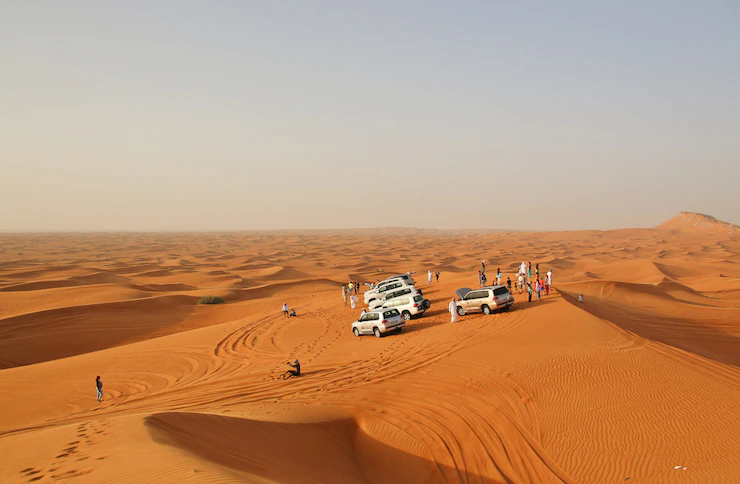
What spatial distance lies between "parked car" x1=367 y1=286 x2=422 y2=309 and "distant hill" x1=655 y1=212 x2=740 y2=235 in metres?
145

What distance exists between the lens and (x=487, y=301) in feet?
71.7

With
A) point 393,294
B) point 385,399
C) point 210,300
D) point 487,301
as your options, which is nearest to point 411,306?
point 393,294

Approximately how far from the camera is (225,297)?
133ft

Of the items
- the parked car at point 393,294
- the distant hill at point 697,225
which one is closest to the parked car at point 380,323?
the parked car at point 393,294

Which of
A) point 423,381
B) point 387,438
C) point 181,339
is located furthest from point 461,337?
point 181,339

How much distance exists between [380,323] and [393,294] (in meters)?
5.55

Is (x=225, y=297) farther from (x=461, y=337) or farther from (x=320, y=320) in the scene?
(x=461, y=337)

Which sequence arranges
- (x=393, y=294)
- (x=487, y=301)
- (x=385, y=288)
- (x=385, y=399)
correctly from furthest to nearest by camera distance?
(x=385, y=288), (x=393, y=294), (x=487, y=301), (x=385, y=399)

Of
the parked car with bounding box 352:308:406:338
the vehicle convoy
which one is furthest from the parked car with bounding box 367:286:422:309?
the parked car with bounding box 352:308:406:338

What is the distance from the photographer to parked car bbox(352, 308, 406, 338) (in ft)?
68.5

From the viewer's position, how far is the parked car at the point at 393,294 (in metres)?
25.5

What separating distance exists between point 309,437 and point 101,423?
15.4 feet

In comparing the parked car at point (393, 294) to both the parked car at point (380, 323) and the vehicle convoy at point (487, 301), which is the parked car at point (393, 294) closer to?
the vehicle convoy at point (487, 301)

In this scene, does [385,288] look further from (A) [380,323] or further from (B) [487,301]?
(B) [487,301]
